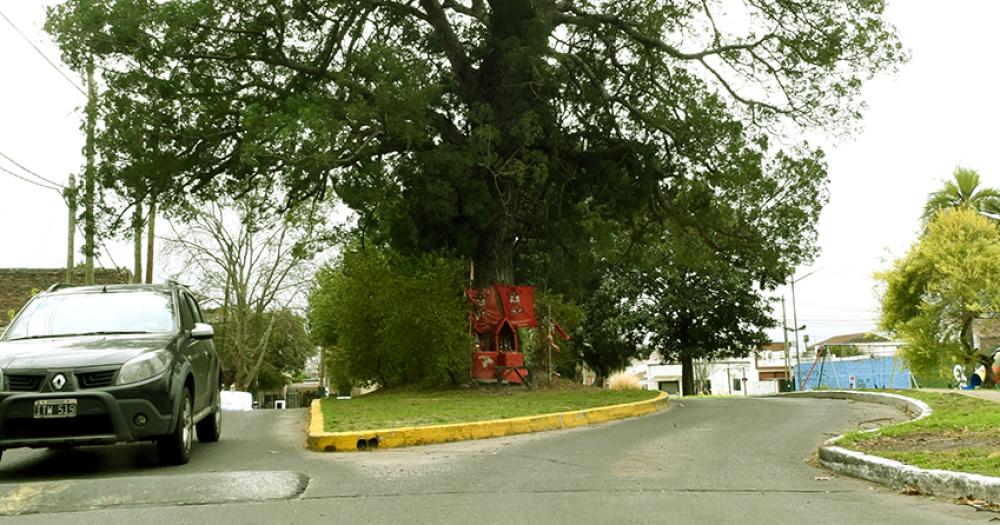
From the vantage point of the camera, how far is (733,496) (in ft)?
23.6

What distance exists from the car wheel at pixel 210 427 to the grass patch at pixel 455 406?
4.37 ft

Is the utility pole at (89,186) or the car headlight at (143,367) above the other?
the utility pole at (89,186)

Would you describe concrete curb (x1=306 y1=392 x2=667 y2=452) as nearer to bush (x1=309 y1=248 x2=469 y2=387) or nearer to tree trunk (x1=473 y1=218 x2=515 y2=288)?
bush (x1=309 y1=248 x2=469 y2=387)

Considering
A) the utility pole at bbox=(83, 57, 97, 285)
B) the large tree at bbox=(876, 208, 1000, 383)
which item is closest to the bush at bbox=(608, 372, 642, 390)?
the large tree at bbox=(876, 208, 1000, 383)

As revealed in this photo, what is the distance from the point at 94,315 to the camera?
31.6 ft

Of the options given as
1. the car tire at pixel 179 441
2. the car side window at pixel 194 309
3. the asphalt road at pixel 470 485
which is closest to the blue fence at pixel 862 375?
the asphalt road at pixel 470 485

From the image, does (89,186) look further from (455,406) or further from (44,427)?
(44,427)

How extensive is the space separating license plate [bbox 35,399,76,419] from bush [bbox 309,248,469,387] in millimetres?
11946

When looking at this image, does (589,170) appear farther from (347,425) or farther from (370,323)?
(347,425)

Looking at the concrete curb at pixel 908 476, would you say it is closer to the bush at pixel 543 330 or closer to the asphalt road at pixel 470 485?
the asphalt road at pixel 470 485

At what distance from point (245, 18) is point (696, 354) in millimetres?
30048

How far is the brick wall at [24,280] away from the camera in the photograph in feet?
113

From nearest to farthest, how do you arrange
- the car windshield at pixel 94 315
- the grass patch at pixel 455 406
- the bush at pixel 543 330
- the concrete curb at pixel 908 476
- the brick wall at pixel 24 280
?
the concrete curb at pixel 908 476 → the car windshield at pixel 94 315 → the grass patch at pixel 455 406 → the bush at pixel 543 330 → the brick wall at pixel 24 280

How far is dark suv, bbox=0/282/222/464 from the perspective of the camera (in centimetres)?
820
